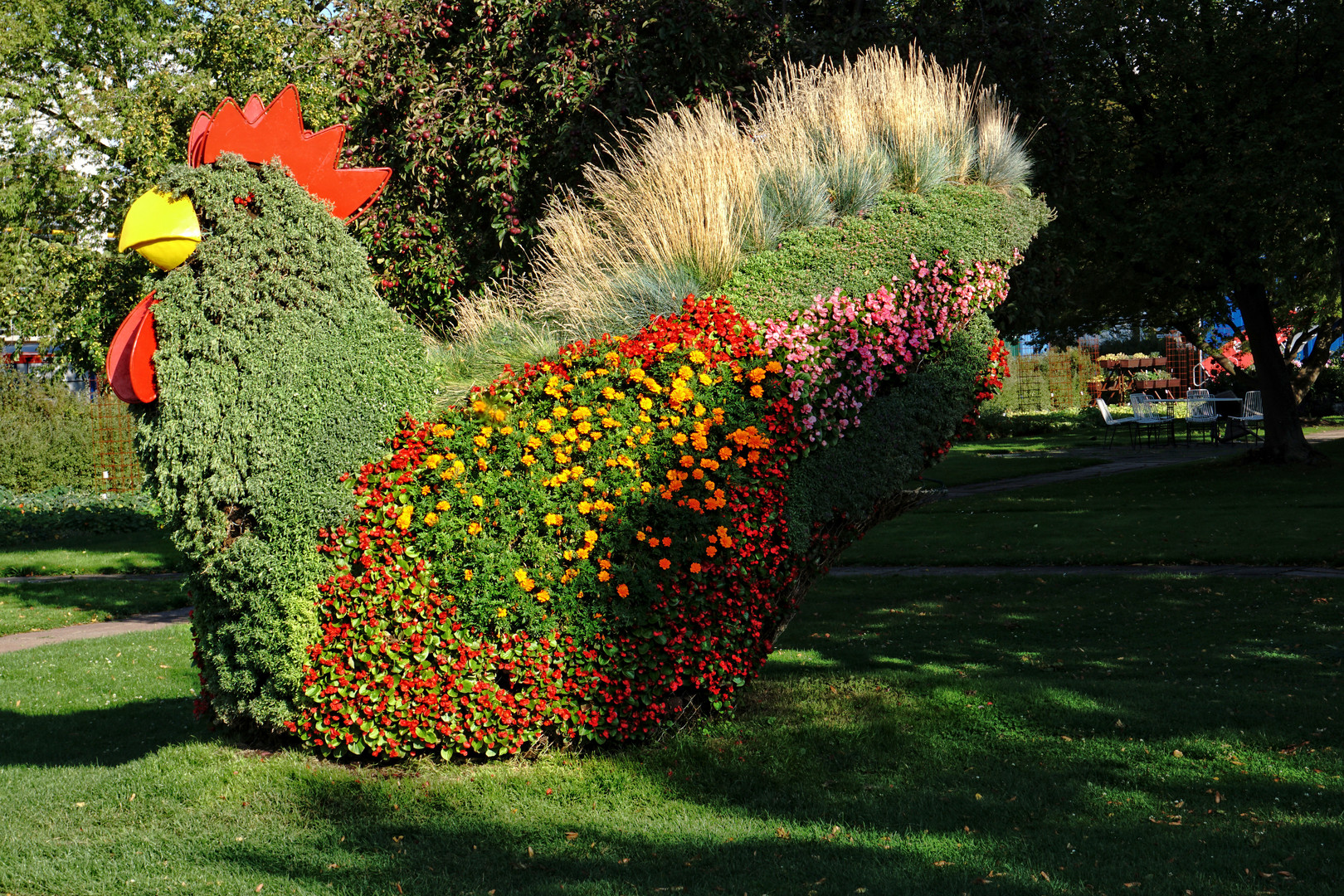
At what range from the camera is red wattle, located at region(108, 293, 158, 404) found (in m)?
4.16

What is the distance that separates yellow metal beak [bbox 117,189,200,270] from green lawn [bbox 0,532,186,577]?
8.09 meters

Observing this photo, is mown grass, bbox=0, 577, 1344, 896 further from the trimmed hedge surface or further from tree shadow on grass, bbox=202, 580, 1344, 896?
the trimmed hedge surface

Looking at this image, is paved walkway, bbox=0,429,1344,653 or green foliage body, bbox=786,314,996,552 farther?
paved walkway, bbox=0,429,1344,653

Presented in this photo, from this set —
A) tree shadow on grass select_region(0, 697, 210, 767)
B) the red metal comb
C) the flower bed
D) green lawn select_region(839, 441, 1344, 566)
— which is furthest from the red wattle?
green lawn select_region(839, 441, 1344, 566)

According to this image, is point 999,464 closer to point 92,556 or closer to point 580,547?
point 92,556

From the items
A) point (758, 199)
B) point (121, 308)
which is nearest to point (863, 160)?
point (758, 199)

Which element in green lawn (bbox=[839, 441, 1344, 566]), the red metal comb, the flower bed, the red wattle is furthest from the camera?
green lawn (bbox=[839, 441, 1344, 566])

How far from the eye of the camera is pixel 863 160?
5.89 meters

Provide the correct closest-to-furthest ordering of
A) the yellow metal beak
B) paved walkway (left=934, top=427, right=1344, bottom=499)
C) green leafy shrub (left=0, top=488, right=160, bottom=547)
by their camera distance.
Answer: the yellow metal beak, green leafy shrub (left=0, top=488, right=160, bottom=547), paved walkway (left=934, top=427, right=1344, bottom=499)

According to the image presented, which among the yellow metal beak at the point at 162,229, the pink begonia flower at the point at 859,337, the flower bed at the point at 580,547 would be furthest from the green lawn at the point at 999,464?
the yellow metal beak at the point at 162,229

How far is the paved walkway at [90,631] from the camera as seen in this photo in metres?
8.83

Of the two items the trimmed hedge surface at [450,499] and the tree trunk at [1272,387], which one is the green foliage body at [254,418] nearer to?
the trimmed hedge surface at [450,499]

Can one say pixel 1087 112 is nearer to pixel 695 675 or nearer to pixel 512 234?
pixel 512 234

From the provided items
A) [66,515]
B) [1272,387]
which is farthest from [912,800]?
[66,515]
